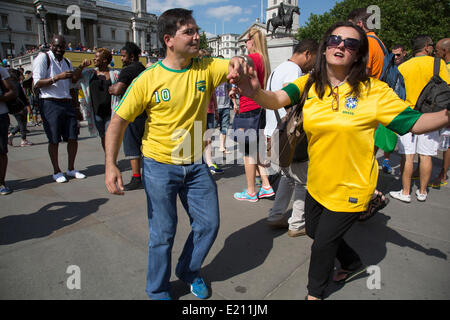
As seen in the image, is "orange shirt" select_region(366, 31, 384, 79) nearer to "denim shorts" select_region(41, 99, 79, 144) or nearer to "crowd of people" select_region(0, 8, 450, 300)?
"crowd of people" select_region(0, 8, 450, 300)

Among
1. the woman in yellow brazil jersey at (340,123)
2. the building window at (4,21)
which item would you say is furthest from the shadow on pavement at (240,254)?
the building window at (4,21)

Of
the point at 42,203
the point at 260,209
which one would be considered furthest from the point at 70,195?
the point at 260,209

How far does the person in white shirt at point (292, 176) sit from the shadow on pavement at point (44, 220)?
8.01 ft

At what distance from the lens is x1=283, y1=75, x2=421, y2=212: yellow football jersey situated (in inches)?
74.5

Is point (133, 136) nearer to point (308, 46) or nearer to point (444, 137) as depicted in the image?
point (308, 46)

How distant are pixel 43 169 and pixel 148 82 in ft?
16.4

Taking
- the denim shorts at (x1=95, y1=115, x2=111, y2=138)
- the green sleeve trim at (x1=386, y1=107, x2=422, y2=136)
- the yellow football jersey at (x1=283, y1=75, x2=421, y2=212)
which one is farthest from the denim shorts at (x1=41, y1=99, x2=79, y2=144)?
the green sleeve trim at (x1=386, y1=107, x2=422, y2=136)

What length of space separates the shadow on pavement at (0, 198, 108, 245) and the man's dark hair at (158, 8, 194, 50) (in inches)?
104

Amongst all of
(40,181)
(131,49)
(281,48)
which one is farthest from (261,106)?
(281,48)

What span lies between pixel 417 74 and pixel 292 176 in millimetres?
2688

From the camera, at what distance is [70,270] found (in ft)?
8.46

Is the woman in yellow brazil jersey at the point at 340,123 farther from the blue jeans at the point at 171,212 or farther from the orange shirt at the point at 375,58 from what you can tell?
the orange shirt at the point at 375,58

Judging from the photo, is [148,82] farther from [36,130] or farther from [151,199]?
[36,130]

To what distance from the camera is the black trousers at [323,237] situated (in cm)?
200
